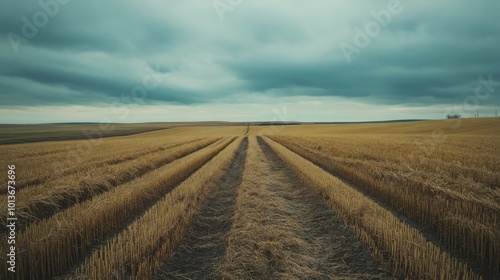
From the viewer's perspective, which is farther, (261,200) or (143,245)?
(261,200)

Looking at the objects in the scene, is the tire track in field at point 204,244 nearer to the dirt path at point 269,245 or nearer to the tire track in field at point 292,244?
the dirt path at point 269,245

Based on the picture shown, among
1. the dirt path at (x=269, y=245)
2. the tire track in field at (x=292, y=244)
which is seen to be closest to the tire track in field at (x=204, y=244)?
the dirt path at (x=269, y=245)

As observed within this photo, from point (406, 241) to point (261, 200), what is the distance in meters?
4.64

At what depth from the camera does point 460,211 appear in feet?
20.4

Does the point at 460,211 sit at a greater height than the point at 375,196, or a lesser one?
greater

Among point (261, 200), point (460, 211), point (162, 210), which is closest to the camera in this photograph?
point (460, 211)

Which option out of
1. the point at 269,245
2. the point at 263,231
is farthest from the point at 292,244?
the point at 263,231

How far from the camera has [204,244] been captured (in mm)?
5965

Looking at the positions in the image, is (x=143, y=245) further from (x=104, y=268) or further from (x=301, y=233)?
Answer: (x=301, y=233)

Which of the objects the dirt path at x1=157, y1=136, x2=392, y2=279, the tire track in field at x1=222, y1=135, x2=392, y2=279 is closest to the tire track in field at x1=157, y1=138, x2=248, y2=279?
the dirt path at x1=157, y1=136, x2=392, y2=279

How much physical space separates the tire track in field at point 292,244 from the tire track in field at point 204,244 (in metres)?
0.30

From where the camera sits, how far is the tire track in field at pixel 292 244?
4656 millimetres

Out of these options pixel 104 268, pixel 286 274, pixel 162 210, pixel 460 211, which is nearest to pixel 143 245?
pixel 104 268

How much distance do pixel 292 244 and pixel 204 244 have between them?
205 centimetres
